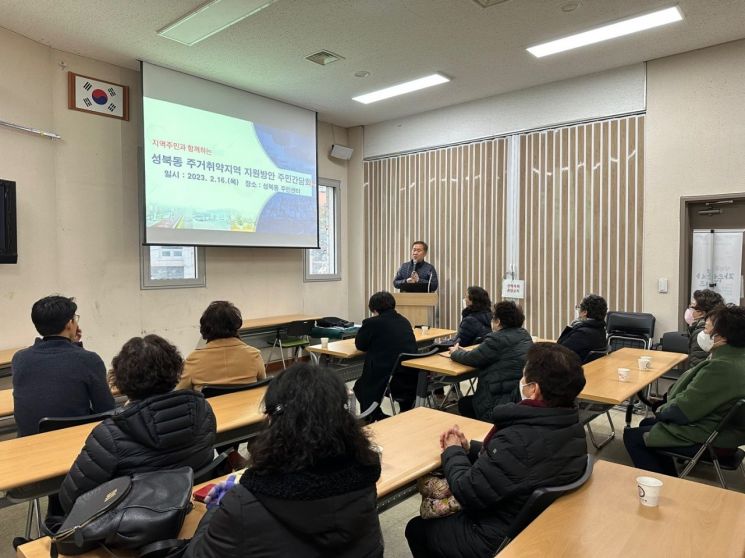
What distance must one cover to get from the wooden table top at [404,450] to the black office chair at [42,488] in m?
0.46

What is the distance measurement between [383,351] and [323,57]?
9.50 feet

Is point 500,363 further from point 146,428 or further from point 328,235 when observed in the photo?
point 328,235

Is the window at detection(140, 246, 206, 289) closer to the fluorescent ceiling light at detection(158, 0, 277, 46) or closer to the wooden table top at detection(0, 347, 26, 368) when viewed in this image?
the wooden table top at detection(0, 347, 26, 368)

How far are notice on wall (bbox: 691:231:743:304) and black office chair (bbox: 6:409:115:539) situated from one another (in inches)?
200

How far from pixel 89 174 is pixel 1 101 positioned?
2.90 feet

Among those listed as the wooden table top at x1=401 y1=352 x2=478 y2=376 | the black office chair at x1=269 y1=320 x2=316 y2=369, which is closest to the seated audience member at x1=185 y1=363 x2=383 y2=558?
the wooden table top at x1=401 y1=352 x2=478 y2=376

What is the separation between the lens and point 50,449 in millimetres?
1896

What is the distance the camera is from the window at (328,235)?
7.20 metres

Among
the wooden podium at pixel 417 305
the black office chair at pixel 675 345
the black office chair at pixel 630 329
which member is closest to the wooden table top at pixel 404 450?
the black office chair at pixel 675 345

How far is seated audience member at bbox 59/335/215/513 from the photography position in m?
1.46

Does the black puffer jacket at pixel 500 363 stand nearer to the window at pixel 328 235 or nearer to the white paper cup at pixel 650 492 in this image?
the white paper cup at pixel 650 492

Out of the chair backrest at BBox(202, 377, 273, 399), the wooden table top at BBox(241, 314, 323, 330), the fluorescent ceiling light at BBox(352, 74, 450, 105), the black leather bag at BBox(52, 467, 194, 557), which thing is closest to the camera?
the black leather bag at BBox(52, 467, 194, 557)

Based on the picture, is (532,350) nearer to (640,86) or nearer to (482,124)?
(640,86)

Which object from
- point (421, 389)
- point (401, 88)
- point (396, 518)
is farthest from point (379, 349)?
Answer: point (401, 88)
